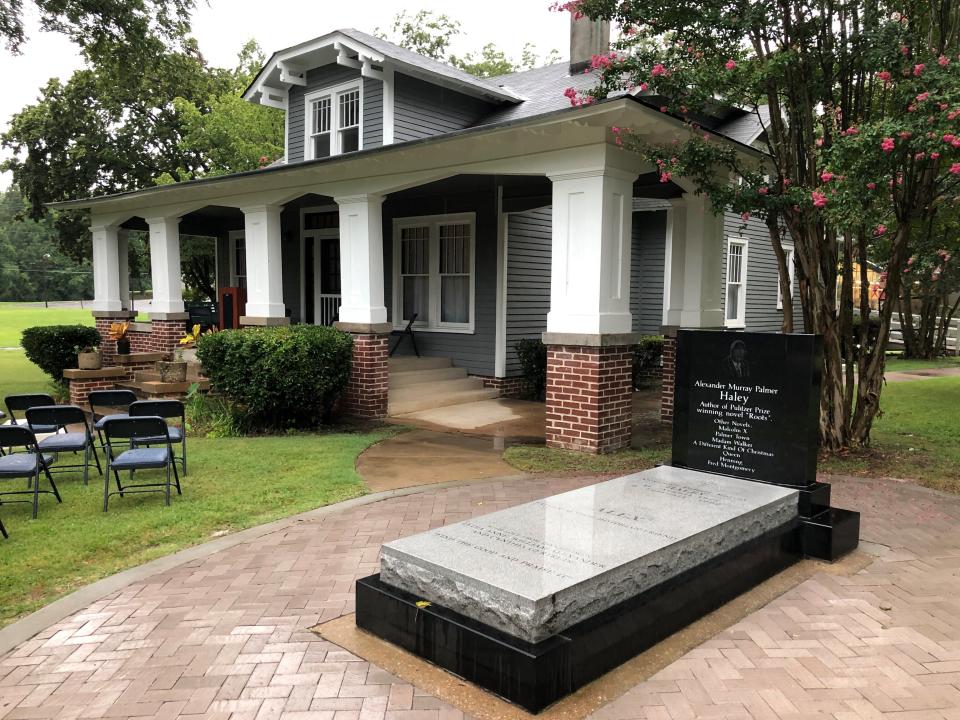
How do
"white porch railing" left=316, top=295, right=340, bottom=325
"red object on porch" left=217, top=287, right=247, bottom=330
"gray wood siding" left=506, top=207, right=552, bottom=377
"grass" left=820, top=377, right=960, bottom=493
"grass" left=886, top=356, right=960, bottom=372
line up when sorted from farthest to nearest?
"grass" left=886, top=356, right=960, bottom=372, "red object on porch" left=217, top=287, right=247, bottom=330, "white porch railing" left=316, top=295, right=340, bottom=325, "gray wood siding" left=506, top=207, right=552, bottom=377, "grass" left=820, top=377, right=960, bottom=493

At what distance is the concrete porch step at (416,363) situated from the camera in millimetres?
12578

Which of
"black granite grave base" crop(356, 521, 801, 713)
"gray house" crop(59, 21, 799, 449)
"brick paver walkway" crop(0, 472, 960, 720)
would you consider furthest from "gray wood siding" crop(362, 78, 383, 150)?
"black granite grave base" crop(356, 521, 801, 713)

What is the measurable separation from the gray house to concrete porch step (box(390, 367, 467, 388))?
3 cm

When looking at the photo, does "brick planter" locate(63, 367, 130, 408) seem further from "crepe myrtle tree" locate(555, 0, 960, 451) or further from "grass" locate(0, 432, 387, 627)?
"crepe myrtle tree" locate(555, 0, 960, 451)

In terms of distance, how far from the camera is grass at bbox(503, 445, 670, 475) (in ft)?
24.5

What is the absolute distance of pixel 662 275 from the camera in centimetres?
1730

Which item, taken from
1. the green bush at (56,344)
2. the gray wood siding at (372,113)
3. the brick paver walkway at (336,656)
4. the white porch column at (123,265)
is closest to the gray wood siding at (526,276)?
the gray wood siding at (372,113)

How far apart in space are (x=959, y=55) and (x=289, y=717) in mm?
7354

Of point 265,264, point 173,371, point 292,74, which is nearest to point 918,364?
point 265,264

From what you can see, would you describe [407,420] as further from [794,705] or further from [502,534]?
[794,705]

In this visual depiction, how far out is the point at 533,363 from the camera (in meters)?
12.7

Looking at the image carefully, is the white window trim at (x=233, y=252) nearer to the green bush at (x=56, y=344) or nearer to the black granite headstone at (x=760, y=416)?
the green bush at (x=56, y=344)

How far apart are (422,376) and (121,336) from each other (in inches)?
276

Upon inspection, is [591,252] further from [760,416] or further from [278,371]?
[278,371]
